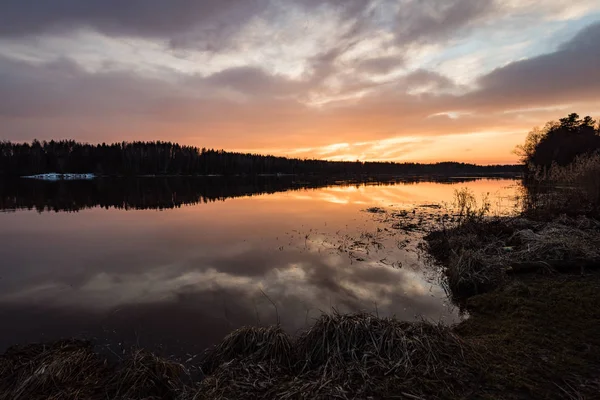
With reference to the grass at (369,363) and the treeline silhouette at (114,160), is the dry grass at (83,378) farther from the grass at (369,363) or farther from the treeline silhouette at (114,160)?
the treeline silhouette at (114,160)

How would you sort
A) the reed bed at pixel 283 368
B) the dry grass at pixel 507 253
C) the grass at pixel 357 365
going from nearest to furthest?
the grass at pixel 357 365 < the reed bed at pixel 283 368 < the dry grass at pixel 507 253

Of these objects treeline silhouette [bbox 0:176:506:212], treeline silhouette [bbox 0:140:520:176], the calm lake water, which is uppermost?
treeline silhouette [bbox 0:140:520:176]

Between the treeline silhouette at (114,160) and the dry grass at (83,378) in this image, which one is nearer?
the dry grass at (83,378)

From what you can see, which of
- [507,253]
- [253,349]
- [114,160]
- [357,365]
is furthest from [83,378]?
[114,160]

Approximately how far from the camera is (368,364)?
562 cm

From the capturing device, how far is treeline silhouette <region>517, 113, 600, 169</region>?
173ft

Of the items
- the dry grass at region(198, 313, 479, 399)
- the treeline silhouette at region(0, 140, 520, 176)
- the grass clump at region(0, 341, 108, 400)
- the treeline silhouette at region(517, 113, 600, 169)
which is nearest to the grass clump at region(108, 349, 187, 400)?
the grass clump at region(0, 341, 108, 400)

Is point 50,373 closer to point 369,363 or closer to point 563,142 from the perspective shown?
point 369,363

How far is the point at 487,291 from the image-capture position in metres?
10.1

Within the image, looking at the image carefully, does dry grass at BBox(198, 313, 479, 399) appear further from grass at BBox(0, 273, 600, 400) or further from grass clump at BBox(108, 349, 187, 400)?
grass clump at BBox(108, 349, 187, 400)

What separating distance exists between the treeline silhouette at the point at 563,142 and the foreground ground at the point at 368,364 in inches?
1442

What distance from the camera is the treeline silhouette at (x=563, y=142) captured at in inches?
2077

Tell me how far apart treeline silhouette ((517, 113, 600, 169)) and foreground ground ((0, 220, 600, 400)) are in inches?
1442

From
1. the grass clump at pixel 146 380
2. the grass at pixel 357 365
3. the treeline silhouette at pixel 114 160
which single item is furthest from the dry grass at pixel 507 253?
the treeline silhouette at pixel 114 160
